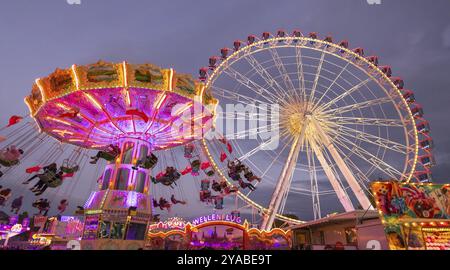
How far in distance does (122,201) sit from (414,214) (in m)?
13.6

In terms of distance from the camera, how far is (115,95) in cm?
1597

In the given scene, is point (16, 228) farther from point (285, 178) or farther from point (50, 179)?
point (285, 178)

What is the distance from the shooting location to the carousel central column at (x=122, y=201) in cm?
1551

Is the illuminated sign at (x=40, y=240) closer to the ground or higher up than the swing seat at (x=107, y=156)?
closer to the ground

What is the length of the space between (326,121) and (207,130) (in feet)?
29.2

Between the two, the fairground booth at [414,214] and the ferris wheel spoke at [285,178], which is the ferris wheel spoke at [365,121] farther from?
the fairground booth at [414,214]

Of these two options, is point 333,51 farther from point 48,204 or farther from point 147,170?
point 48,204

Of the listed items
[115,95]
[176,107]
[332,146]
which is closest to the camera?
[115,95]

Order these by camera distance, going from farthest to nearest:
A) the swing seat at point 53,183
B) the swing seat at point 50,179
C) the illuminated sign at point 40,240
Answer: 1. the illuminated sign at point 40,240
2. the swing seat at point 53,183
3. the swing seat at point 50,179

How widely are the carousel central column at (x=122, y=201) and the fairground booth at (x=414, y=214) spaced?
38.2ft

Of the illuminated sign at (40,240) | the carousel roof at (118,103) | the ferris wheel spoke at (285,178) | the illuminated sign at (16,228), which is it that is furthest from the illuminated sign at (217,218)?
the illuminated sign at (16,228)

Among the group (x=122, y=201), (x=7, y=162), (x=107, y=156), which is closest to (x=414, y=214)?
(x=122, y=201)
